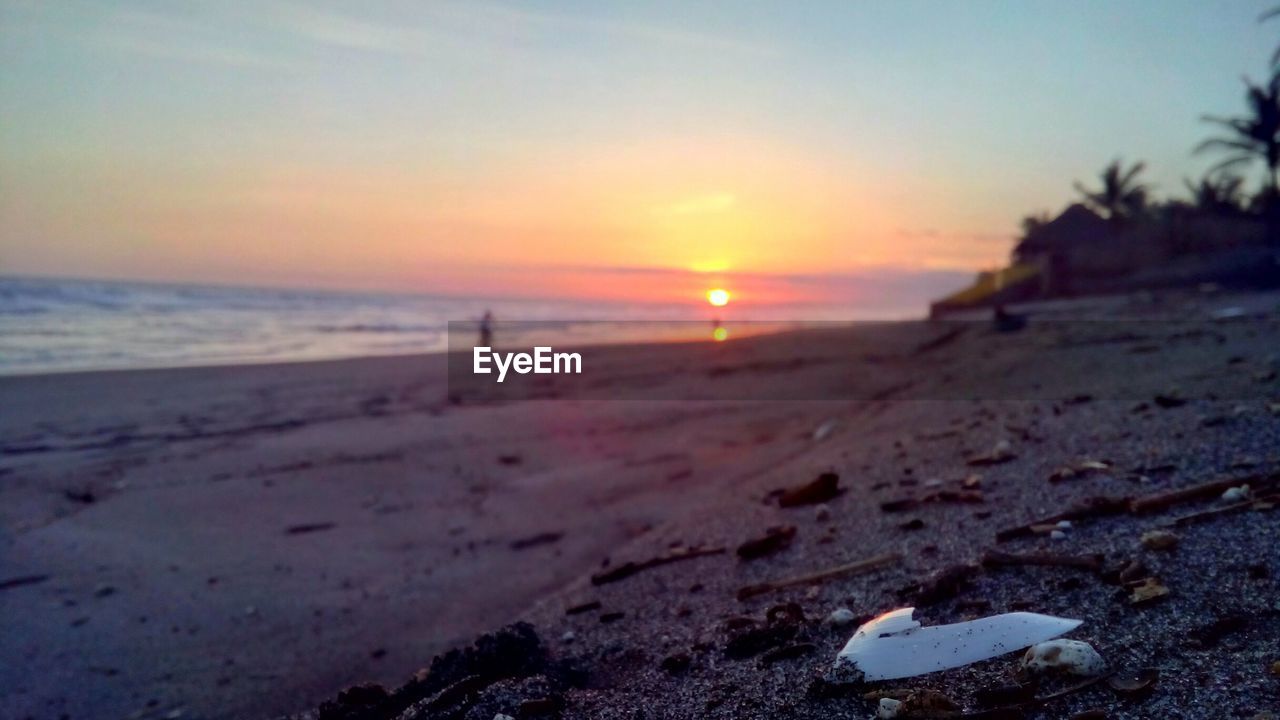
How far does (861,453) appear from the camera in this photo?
6.27 meters

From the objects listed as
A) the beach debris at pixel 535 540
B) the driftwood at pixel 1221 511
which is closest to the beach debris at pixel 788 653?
the driftwood at pixel 1221 511

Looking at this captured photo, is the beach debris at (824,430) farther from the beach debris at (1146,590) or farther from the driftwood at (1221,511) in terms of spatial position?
the beach debris at (1146,590)

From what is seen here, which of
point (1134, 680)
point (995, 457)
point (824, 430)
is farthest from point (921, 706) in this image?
point (824, 430)

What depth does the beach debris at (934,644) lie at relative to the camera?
2.53 meters

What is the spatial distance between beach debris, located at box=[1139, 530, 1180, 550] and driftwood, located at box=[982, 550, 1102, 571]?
0.58 feet

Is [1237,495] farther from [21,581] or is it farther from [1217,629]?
[21,581]

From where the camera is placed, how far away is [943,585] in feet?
10.1

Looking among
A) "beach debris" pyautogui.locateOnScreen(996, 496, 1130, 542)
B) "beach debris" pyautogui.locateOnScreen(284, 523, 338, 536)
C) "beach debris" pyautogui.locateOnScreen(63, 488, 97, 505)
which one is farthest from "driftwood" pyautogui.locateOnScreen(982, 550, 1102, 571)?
"beach debris" pyautogui.locateOnScreen(63, 488, 97, 505)

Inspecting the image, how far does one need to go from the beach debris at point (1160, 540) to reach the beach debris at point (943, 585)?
53 centimetres

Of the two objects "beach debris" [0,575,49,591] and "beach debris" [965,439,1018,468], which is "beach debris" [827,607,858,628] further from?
"beach debris" [0,575,49,591]

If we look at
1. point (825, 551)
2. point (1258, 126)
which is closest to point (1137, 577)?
point (825, 551)

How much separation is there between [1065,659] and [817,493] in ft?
8.79

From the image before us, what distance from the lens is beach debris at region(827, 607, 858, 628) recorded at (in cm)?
303

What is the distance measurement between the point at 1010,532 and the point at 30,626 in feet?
15.1
